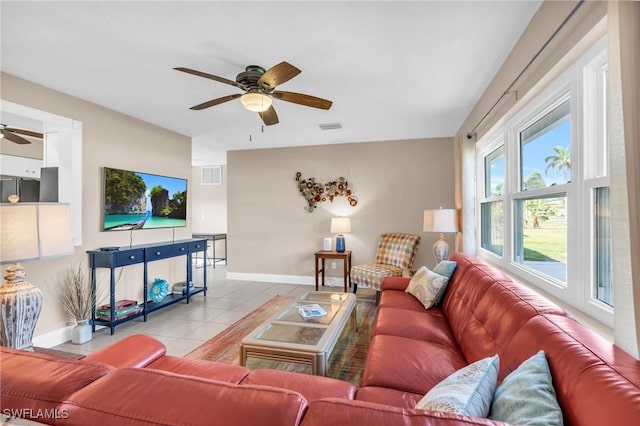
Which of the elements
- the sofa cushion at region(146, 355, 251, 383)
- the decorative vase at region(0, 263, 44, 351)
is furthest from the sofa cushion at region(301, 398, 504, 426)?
the decorative vase at region(0, 263, 44, 351)

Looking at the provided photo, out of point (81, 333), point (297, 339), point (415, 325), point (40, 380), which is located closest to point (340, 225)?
point (415, 325)

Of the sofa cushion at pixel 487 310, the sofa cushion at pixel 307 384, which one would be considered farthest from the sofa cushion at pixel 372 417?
the sofa cushion at pixel 487 310

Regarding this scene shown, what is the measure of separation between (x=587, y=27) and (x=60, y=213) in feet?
9.02

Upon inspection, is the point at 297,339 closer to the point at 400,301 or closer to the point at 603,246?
the point at 400,301

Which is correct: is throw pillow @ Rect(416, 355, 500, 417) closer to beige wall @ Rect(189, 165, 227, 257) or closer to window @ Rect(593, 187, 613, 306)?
window @ Rect(593, 187, 613, 306)

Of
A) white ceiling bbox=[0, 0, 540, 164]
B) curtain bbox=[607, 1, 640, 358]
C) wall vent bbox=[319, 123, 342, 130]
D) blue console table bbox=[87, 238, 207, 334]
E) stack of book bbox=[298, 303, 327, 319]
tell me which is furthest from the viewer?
wall vent bbox=[319, 123, 342, 130]

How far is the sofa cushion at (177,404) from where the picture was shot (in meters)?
0.62

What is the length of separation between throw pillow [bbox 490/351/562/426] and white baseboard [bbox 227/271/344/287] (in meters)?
4.25

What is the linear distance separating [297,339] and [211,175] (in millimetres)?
6330

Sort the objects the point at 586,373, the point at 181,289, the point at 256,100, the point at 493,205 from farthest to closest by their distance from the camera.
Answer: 1. the point at 181,289
2. the point at 493,205
3. the point at 256,100
4. the point at 586,373

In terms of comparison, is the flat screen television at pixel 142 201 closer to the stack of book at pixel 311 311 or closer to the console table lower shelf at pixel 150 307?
the console table lower shelf at pixel 150 307

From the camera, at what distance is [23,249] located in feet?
4.67

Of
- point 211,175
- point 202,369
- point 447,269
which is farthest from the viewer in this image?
point 211,175

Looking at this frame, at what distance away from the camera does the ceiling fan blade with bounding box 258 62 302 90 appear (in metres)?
1.99
